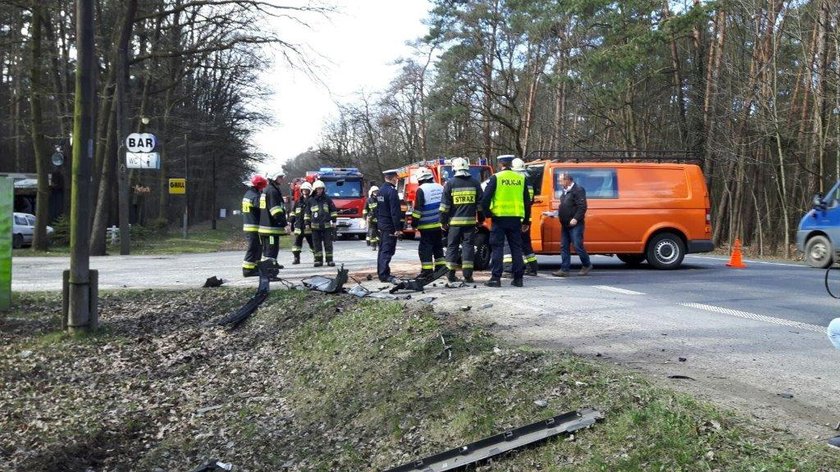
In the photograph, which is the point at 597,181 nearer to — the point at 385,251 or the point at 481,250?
the point at 481,250

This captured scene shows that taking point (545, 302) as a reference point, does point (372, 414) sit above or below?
below

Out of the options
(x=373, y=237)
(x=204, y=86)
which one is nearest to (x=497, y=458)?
(x=373, y=237)

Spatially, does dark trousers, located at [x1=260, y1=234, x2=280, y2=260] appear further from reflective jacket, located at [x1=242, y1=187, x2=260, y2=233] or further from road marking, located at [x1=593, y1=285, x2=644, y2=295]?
road marking, located at [x1=593, y1=285, x2=644, y2=295]

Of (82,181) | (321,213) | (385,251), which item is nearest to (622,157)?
(385,251)

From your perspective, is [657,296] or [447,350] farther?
[657,296]

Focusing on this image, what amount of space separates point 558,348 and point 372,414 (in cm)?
178

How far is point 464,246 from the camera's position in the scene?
12203mm

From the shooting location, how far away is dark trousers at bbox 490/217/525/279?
11805 mm

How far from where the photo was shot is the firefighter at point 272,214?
47.7ft

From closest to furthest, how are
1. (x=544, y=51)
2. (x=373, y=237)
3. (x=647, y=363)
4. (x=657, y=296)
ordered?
(x=647, y=363), (x=657, y=296), (x=373, y=237), (x=544, y=51)

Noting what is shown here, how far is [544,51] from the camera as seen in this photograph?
39625 millimetres

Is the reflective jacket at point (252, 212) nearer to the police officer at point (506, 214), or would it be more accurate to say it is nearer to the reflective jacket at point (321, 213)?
the reflective jacket at point (321, 213)

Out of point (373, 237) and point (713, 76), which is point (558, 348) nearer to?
point (373, 237)

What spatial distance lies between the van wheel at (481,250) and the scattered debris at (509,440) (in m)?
8.92
